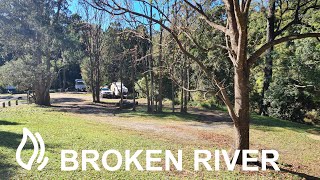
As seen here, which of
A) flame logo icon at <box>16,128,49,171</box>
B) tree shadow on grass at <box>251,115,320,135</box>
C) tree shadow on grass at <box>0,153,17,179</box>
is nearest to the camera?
tree shadow on grass at <box>0,153,17,179</box>

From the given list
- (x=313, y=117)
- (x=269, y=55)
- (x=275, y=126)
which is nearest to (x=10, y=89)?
(x=269, y=55)

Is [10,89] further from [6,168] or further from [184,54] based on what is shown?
[6,168]

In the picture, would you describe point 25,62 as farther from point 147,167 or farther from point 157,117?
point 147,167

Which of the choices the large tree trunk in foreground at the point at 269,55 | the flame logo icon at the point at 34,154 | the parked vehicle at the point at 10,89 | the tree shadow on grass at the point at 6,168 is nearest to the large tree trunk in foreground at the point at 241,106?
the flame logo icon at the point at 34,154

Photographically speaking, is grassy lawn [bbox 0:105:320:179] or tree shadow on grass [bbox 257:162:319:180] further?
tree shadow on grass [bbox 257:162:319:180]

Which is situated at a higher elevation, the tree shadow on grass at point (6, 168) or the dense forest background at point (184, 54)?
the dense forest background at point (184, 54)

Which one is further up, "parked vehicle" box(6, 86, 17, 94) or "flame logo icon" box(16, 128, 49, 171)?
"parked vehicle" box(6, 86, 17, 94)

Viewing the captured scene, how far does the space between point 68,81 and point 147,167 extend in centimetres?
4965

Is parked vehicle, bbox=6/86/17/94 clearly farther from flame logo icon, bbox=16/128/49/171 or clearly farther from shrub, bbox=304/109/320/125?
shrub, bbox=304/109/320/125

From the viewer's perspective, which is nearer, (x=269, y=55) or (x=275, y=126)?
(x=275, y=126)

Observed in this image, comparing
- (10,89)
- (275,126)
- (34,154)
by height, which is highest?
(10,89)

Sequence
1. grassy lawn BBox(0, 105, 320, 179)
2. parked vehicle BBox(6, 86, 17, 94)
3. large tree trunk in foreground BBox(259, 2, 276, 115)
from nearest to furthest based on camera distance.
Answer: grassy lawn BBox(0, 105, 320, 179), large tree trunk in foreground BBox(259, 2, 276, 115), parked vehicle BBox(6, 86, 17, 94)

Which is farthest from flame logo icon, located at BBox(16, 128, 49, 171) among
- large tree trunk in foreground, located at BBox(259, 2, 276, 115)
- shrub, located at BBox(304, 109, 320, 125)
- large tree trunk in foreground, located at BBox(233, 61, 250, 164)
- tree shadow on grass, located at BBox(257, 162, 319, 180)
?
shrub, located at BBox(304, 109, 320, 125)

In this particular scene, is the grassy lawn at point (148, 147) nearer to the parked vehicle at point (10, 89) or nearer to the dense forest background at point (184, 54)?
the dense forest background at point (184, 54)
